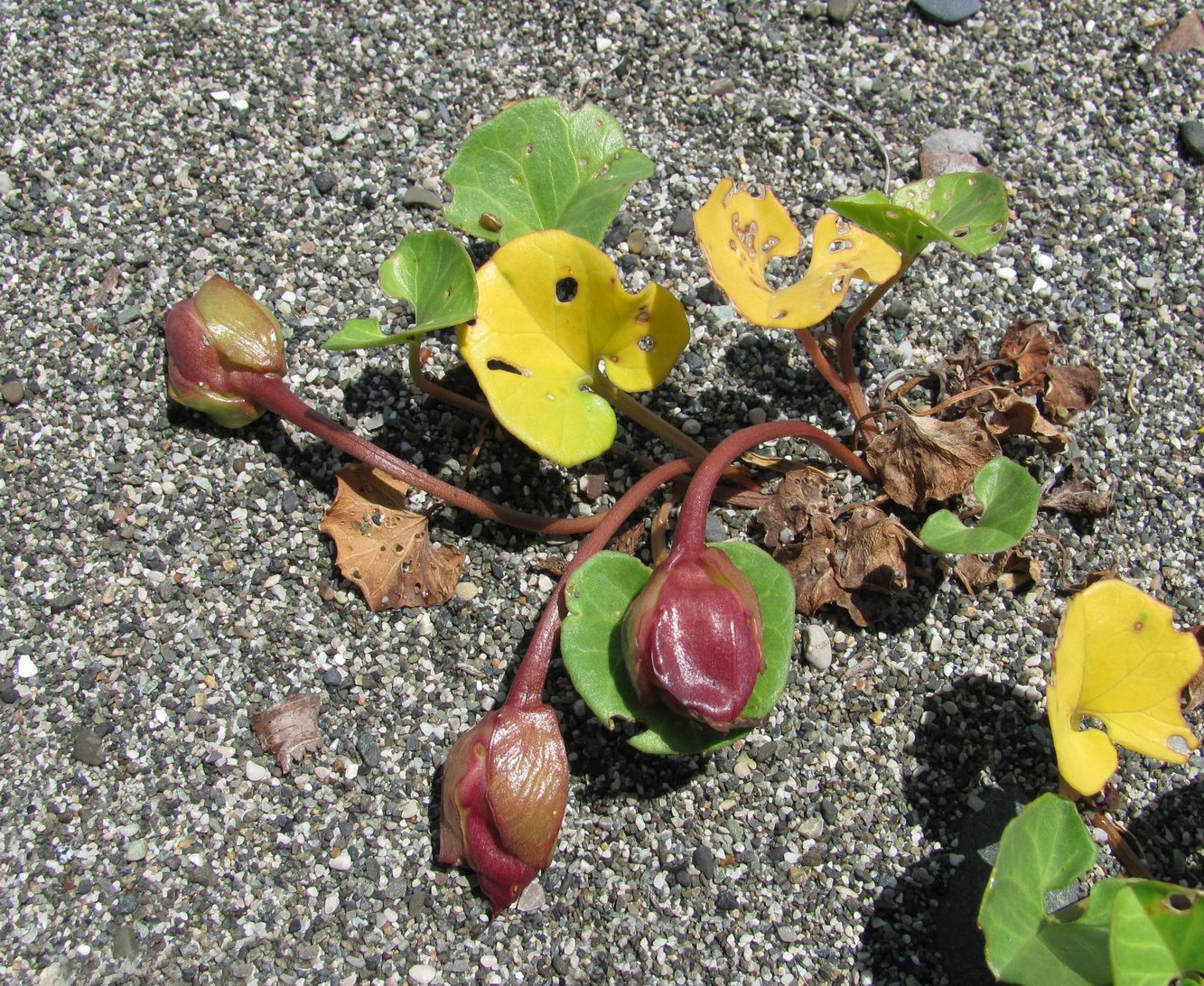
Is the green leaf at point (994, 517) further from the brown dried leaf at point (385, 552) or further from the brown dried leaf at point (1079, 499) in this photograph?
the brown dried leaf at point (385, 552)

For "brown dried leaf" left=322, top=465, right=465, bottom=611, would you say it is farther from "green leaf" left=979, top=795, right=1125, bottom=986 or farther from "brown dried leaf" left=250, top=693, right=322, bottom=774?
"green leaf" left=979, top=795, right=1125, bottom=986

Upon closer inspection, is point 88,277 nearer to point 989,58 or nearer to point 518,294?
point 518,294

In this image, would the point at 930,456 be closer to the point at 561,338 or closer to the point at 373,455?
the point at 561,338

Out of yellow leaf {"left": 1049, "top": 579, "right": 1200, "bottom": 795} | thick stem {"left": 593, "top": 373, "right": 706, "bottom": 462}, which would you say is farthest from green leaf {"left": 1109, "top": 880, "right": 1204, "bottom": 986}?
thick stem {"left": 593, "top": 373, "right": 706, "bottom": 462}

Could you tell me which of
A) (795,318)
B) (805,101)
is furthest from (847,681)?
(805,101)

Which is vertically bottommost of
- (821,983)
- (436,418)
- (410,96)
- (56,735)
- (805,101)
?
(56,735)

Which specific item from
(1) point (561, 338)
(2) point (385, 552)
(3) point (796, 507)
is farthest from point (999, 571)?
(2) point (385, 552)
